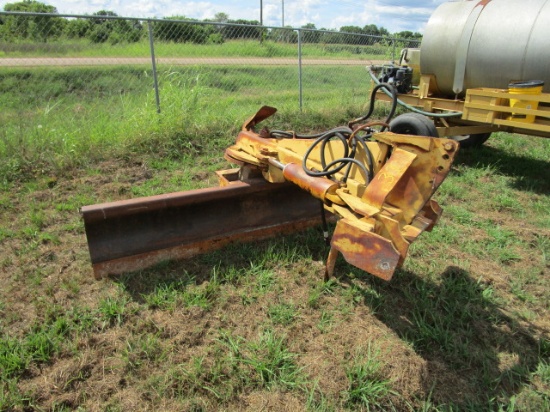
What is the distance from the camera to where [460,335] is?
102 inches

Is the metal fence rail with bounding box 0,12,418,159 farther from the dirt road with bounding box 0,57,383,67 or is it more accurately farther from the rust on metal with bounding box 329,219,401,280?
the rust on metal with bounding box 329,219,401,280

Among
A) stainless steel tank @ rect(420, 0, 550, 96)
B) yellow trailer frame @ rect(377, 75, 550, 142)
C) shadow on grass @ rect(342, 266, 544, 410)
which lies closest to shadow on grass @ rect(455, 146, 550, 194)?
yellow trailer frame @ rect(377, 75, 550, 142)

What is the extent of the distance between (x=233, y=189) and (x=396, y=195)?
138 centimetres

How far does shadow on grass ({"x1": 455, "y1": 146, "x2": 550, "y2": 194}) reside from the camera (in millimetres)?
5266

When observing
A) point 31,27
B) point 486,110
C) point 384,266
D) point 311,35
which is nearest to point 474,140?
point 486,110

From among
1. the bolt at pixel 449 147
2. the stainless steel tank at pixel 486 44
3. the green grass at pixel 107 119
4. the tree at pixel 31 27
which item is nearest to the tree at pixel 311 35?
the green grass at pixel 107 119

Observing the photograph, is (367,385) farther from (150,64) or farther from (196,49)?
(150,64)

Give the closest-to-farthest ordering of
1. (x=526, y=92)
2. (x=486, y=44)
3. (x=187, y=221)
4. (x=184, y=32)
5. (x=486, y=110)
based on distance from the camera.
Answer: (x=187, y=221), (x=526, y=92), (x=486, y=110), (x=486, y=44), (x=184, y=32)

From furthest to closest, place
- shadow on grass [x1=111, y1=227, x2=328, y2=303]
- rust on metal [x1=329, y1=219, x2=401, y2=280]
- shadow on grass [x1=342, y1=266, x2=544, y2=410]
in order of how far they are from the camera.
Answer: shadow on grass [x1=111, y1=227, x2=328, y2=303], shadow on grass [x1=342, y1=266, x2=544, y2=410], rust on metal [x1=329, y1=219, x2=401, y2=280]

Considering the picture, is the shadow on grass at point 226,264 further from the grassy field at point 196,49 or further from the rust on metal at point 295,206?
the grassy field at point 196,49

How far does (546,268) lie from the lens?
3400 millimetres

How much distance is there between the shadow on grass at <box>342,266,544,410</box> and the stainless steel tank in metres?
3.05

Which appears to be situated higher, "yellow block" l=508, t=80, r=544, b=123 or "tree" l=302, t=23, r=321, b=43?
"tree" l=302, t=23, r=321, b=43

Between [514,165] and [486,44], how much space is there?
1.84m
